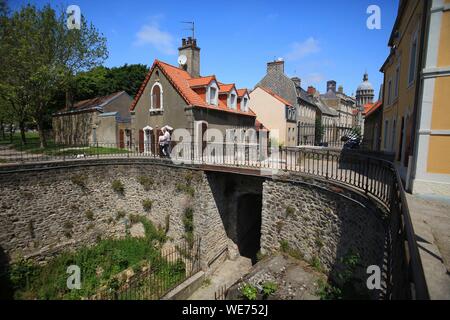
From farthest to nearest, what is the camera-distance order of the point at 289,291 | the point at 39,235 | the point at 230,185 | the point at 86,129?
the point at 86,129 < the point at 230,185 < the point at 39,235 < the point at 289,291

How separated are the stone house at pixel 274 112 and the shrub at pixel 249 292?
20.8 m

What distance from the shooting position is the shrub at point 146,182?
607 inches

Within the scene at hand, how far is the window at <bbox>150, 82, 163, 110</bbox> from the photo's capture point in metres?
18.1

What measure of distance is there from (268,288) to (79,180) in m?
12.2

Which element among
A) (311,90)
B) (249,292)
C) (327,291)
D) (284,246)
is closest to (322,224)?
(284,246)

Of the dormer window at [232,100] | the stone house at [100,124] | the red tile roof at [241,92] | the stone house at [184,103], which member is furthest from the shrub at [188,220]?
the red tile roof at [241,92]

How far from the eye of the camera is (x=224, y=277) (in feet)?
40.9

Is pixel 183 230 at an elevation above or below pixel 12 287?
above

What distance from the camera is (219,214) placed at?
13.6 meters

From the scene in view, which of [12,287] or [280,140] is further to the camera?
[280,140]

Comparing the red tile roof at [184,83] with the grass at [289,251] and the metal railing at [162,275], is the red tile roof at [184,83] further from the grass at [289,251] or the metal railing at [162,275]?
the grass at [289,251]
